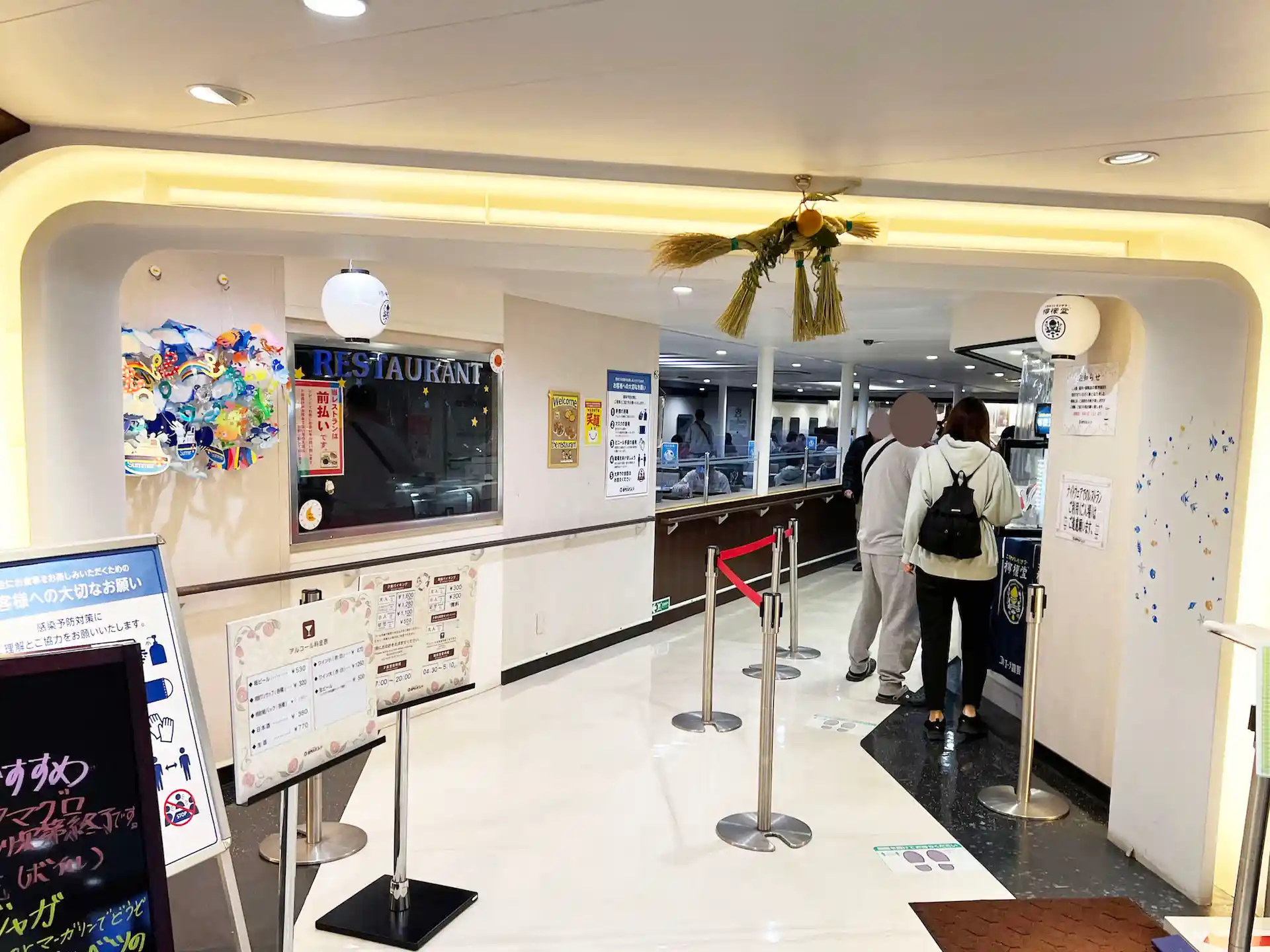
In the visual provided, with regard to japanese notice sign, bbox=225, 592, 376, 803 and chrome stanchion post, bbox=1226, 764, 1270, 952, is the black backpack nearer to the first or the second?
chrome stanchion post, bbox=1226, 764, 1270, 952

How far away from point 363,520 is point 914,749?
3089mm

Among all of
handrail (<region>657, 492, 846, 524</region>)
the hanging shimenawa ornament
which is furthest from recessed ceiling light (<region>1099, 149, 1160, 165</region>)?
handrail (<region>657, 492, 846, 524</region>)

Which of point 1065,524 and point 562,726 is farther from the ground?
point 1065,524

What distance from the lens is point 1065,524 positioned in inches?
161

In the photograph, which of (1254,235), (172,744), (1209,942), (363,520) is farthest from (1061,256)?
(363,520)

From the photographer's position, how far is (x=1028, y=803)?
3.70m

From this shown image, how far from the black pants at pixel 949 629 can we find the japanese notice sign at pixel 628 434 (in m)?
2.52

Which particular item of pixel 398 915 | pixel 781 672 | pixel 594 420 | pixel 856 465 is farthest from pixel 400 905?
pixel 856 465

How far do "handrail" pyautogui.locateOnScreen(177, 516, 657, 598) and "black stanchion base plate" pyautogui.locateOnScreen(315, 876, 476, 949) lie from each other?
119 cm

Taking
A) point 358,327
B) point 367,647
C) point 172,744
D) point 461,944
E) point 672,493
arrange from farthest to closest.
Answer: point 672,493
point 358,327
point 461,944
point 367,647
point 172,744

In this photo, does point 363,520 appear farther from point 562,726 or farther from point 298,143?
point 298,143

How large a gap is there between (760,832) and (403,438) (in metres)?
2.73

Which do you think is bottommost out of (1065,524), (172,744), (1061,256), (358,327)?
(172,744)

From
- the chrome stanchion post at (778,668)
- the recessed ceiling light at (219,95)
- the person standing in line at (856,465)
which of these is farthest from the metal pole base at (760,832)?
the person standing in line at (856,465)
